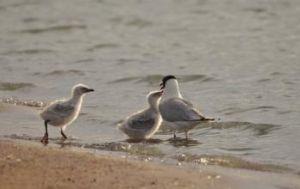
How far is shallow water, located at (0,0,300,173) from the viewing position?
503 inches

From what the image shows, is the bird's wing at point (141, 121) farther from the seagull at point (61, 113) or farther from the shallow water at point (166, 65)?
the seagull at point (61, 113)

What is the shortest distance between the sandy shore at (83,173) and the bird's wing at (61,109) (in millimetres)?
1593

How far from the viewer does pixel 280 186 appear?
958 centimetres

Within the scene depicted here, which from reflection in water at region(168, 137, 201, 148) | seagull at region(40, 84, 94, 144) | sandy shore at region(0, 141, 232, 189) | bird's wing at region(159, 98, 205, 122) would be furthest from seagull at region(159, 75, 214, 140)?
sandy shore at region(0, 141, 232, 189)

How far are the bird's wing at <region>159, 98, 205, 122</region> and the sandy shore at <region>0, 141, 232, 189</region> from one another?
226 centimetres

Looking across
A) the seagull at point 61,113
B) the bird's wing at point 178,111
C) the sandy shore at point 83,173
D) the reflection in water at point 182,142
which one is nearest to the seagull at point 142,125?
the bird's wing at point 178,111

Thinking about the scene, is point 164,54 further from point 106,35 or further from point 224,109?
point 224,109

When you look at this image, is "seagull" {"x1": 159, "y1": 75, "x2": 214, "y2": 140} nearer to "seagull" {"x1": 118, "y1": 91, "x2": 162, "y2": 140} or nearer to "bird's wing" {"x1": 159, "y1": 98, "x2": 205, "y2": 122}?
"bird's wing" {"x1": 159, "y1": 98, "x2": 205, "y2": 122}

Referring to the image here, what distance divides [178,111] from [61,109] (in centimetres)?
166

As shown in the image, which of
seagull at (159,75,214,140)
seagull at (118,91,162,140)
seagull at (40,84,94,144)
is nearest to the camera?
seagull at (40,84,94,144)

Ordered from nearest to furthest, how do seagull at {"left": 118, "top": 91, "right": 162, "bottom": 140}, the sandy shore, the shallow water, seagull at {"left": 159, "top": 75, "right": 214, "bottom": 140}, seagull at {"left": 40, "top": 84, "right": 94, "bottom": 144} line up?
the sandy shore → seagull at {"left": 40, "top": 84, "right": 94, "bottom": 144} → seagull at {"left": 118, "top": 91, "right": 162, "bottom": 140} → seagull at {"left": 159, "top": 75, "right": 214, "bottom": 140} → the shallow water

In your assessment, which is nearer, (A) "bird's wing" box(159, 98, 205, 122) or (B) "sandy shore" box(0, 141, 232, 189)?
(B) "sandy shore" box(0, 141, 232, 189)

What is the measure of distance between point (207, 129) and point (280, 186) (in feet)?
12.3

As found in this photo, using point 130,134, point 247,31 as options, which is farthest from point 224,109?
point 247,31
